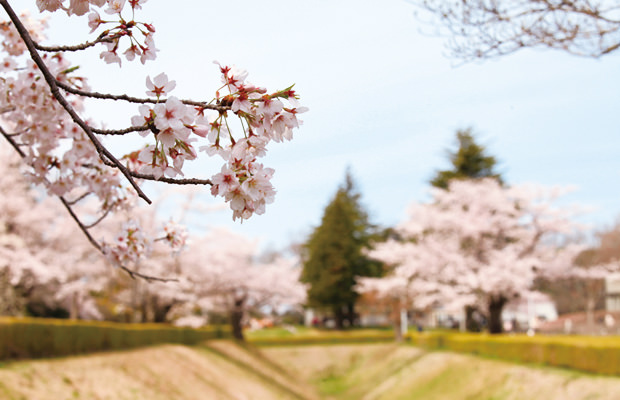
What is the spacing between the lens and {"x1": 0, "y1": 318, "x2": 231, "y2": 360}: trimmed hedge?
31.3ft

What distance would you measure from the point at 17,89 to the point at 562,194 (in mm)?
18092

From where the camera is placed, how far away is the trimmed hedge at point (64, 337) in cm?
955

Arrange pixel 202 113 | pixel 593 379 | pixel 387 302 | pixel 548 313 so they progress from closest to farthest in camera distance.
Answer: pixel 202 113 < pixel 593 379 < pixel 387 302 < pixel 548 313

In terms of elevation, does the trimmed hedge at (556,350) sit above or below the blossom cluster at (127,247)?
below

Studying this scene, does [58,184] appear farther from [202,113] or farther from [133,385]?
[133,385]

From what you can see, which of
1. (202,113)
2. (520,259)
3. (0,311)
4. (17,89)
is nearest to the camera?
(202,113)

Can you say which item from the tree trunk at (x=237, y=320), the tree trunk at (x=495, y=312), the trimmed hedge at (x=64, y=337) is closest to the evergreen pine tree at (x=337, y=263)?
the tree trunk at (x=237, y=320)

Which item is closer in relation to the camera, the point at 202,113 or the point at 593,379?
the point at 202,113

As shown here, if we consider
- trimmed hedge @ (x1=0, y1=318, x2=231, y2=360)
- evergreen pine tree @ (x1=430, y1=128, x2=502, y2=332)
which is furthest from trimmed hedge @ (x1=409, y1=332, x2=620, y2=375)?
evergreen pine tree @ (x1=430, y1=128, x2=502, y2=332)

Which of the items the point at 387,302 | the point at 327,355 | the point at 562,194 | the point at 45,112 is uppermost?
the point at 562,194

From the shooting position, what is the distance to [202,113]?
214cm

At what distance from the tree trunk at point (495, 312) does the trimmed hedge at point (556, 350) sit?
5.79 feet

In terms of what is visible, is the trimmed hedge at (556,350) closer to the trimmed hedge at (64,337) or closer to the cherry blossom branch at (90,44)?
the trimmed hedge at (64,337)

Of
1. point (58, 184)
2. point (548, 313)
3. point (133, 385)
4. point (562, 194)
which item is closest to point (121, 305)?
point (133, 385)
